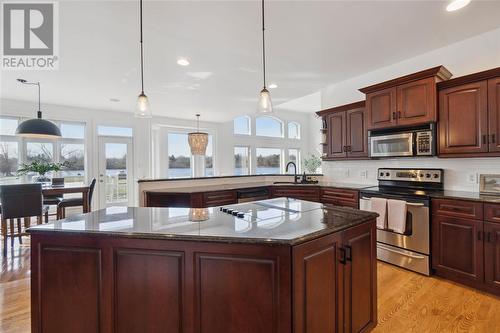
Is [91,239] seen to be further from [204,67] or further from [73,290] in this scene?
[204,67]

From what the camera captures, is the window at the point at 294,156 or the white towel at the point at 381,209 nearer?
the white towel at the point at 381,209

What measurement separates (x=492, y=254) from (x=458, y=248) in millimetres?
256

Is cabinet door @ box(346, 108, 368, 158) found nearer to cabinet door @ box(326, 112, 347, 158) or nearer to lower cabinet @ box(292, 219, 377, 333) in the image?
cabinet door @ box(326, 112, 347, 158)

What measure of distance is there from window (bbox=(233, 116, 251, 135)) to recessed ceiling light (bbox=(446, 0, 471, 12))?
5996 millimetres

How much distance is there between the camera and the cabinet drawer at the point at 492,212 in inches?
90.7

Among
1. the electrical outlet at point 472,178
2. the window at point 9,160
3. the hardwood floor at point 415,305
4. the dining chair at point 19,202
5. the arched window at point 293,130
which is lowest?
the hardwood floor at point 415,305

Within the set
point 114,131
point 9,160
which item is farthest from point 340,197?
point 9,160

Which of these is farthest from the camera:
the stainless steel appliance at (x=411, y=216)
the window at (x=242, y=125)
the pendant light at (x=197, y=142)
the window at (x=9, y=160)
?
the window at (x=242, y=125)

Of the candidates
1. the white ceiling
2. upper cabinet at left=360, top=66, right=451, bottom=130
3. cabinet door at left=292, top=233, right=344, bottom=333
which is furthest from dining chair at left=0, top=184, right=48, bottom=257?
upper cabinet at left=360, top=66, right=451, bottom=130

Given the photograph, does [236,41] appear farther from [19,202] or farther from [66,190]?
[19,202]

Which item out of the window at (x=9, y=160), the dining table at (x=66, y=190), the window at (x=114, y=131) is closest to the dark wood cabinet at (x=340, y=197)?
the dining table at (x=66, y=190)

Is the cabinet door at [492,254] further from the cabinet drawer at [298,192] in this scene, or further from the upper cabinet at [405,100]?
the cabinet drawer at [298,192]

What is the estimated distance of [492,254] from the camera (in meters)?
2.35
